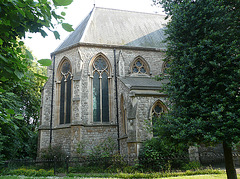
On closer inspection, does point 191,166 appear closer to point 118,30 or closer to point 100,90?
point 100,90

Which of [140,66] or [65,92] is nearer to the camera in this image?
[65,92]

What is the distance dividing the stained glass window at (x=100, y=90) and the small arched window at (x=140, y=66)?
2408 mm

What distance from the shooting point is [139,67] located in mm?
18469

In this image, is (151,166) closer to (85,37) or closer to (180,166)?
(180,166)

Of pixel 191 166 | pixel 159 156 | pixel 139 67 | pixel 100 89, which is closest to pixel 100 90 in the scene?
pixel 100 89

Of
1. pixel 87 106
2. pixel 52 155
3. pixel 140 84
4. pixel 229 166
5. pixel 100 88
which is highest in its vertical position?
pixel 100 88

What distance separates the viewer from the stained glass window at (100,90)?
16.7 meters

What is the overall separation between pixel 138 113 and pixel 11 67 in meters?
11.0

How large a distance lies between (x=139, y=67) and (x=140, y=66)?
0.18 metres

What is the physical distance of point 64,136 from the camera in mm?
15992

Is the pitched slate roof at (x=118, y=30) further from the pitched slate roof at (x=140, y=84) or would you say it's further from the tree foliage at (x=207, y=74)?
the tree foliage at (x=207, y=74)

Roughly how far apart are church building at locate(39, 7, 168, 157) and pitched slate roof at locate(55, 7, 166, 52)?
0.30 ft

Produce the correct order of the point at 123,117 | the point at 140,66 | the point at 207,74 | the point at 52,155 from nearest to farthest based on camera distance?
1. the point at 207,74
2. the point at 52,155
3. the point at 123,117
4. the point at 140,66

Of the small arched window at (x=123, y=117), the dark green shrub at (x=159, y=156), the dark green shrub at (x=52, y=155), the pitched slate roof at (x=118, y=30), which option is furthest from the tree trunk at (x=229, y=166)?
the pitched slate roof at (x=118, y=30)
